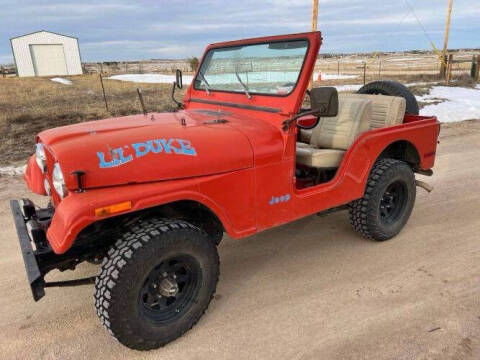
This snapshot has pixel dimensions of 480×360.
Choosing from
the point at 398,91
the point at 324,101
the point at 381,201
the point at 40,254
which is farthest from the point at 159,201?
the point at 398,91

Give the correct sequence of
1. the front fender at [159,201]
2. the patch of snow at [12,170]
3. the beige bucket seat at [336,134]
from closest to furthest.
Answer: the front fender at [159,201], the beige bucket seat at [336,134], the patch of snow at [12,170]

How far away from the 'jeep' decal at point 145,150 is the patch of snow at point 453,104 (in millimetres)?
8824

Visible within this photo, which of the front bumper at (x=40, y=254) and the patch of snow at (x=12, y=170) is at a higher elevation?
the front bumper at (x=40, y=254)

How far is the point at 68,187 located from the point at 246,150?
1.14m

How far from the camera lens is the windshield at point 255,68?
10.1 ft

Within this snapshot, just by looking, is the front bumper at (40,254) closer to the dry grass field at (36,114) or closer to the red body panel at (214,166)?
the red body panel at (214,166)

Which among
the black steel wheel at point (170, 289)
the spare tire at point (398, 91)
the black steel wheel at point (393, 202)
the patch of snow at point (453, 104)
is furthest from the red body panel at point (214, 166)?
the patch of snow at point (453, 104)

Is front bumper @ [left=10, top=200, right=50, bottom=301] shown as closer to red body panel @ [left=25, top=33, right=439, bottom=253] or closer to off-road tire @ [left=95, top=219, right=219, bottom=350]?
red body panel @ [left=25, top=33, right=439, bottom=253]

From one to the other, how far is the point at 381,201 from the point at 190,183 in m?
2.18

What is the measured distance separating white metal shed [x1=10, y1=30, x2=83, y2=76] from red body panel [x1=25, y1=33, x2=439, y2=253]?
37.7m

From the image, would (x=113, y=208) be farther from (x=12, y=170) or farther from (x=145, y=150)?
(x=12, y=170)

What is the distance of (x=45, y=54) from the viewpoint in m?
36.2

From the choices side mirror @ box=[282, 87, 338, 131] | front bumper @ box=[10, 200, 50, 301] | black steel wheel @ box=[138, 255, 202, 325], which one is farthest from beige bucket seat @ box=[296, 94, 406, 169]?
front bumper @ box=[10, 200, 50, 301]

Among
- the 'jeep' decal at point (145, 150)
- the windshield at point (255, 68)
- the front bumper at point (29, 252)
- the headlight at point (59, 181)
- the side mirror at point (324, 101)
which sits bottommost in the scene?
the front bumper at point (29, 252)
